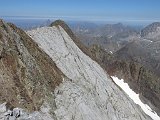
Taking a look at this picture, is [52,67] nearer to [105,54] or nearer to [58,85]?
[58,85]

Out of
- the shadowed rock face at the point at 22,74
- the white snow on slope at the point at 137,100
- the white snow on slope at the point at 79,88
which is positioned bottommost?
the white snow on slope at the point at 137,100

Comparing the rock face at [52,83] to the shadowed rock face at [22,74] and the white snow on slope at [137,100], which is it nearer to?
the shadowed rock face at [22,74]

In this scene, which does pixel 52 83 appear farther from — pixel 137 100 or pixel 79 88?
pixel 137 100

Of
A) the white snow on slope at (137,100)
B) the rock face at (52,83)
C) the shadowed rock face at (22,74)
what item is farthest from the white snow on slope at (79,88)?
the white snow on slope at (137,100)

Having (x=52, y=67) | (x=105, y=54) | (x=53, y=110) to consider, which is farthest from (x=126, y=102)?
(x=105, y=54)

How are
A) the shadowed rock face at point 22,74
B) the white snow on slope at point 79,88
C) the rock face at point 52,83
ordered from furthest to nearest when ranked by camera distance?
the white snow on slope at point 79,88, the rock face at point 52,83, the shadowed rock face at point 22,74

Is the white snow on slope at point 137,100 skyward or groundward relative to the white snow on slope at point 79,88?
groundward

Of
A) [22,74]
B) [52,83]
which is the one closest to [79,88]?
[52,83]
